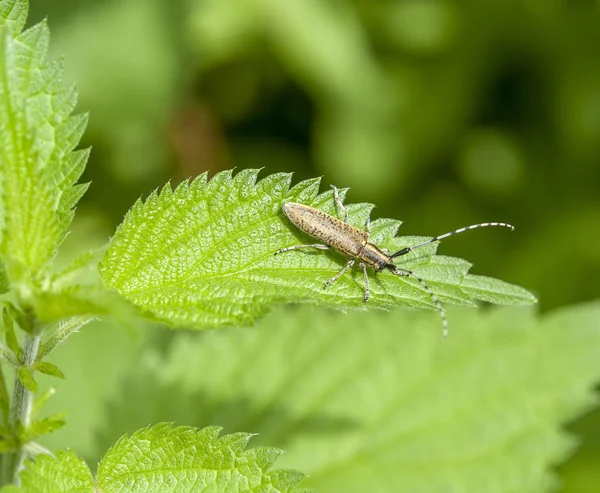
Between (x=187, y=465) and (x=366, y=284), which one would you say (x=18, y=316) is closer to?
(x=187, y=465)

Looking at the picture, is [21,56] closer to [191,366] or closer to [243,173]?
[243,173]

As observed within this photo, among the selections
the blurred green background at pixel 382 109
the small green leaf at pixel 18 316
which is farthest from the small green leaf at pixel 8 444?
the blurred green background at pixel 382 109

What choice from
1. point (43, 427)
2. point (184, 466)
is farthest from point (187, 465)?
point (43, 427)

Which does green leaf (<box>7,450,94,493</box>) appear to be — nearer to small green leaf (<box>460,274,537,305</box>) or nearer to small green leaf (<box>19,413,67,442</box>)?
small green leaf (<box>19,413,67,442</box>)

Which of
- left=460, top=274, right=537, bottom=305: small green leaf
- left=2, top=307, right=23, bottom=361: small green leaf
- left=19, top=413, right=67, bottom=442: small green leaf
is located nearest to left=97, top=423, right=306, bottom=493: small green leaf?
left=19, top=413, right=67, bottom=442: small green leaf

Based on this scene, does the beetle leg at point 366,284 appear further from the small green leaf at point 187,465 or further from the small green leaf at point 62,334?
the small green leaf at point 62,334

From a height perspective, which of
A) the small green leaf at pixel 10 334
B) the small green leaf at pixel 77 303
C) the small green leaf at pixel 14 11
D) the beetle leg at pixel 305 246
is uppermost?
the small green leaf at pixel 14 11

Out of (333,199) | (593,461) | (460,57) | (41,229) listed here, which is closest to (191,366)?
(333,199)
